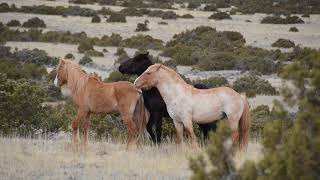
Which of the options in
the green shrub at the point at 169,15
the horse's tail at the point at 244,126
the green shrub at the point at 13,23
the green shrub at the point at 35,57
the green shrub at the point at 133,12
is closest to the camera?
the horse's tail at the point at 244,126

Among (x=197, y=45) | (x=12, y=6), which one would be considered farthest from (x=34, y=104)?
(x=12, y=6)

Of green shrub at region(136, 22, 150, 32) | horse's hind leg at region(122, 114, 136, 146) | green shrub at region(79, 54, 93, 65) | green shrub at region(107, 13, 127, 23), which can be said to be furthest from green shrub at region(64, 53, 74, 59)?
horse's hind leg at region(122, 114, 136, 146)

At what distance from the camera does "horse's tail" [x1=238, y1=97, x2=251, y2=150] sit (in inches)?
394

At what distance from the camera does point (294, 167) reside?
5.29 meters

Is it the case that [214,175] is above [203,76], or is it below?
above

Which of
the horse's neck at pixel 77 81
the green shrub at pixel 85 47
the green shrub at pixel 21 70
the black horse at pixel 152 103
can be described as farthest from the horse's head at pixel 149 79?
the green shrub at pixel 85 47

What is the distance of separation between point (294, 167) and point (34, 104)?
9440 millimetres

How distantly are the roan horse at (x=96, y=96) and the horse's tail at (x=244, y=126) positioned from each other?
5.63 ft

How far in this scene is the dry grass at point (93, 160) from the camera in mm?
8562

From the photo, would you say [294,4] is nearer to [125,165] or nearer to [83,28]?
[83,28]

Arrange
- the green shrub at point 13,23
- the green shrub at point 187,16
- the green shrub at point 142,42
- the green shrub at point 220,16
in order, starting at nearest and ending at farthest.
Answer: the green shrub at point 142,42
the green shrub at point 13,23
the green shrub at point 220,16
the green shrub at point 187,16

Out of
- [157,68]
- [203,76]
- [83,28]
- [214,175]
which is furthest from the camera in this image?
[83,28]

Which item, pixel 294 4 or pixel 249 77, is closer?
pixel 249 77

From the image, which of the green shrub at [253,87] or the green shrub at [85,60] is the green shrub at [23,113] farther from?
the green shrub at [85,60]
